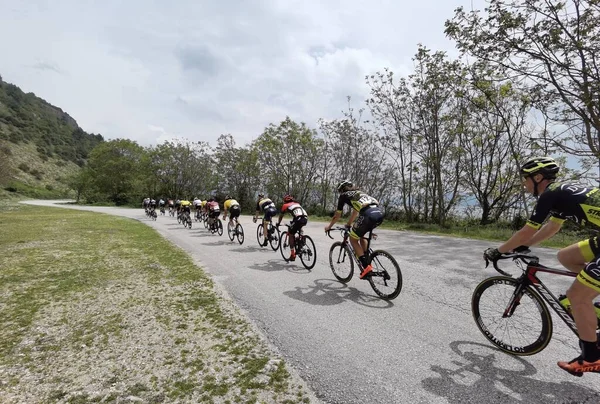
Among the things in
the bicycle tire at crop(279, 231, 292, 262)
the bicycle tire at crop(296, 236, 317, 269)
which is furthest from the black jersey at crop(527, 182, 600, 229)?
the bicycle tire at crop(279, 231, 292, 262)

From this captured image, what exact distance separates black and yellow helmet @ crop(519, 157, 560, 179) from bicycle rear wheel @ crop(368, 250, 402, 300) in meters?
2.46

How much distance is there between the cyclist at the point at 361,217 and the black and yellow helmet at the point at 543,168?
2.67m

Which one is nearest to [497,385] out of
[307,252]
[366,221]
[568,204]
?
[568,204]

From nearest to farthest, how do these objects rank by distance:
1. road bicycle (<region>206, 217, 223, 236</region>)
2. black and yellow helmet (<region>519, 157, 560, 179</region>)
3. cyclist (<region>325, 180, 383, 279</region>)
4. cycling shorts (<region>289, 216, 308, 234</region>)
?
black and yellow helmet (<region>519, 157, 560, 179</region>) → cyclist (<region>325, 180, 383, 279</region>) → cycling shorts (<region>289, 216, 308, 234</region>) → road bicycle (<region>206, 217, 223, 236</region>)

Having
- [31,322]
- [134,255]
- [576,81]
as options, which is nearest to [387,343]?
[31,322]

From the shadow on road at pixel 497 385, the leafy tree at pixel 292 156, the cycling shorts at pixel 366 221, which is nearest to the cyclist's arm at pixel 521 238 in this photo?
the shadow on road at pixel 497 385

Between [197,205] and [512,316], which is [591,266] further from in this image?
[197,205]

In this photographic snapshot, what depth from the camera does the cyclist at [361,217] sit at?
559 cm

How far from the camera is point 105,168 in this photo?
5800 centimetres

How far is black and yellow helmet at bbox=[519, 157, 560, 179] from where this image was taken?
308 centimetres

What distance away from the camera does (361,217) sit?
5.71m

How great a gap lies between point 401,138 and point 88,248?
21.3m

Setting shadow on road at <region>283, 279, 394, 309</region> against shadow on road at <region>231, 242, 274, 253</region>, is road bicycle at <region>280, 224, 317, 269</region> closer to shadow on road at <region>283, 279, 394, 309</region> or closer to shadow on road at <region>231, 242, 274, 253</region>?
shadow on road at <region>283, 279, 394, 309</region>

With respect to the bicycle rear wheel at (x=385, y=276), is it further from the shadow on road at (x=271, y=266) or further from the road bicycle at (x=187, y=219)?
the road bicycle at (x=187, y=219)
